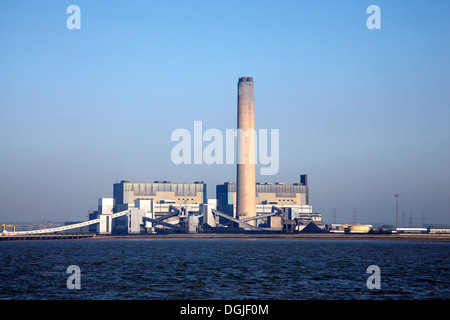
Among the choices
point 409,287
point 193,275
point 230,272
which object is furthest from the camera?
point 230,272
